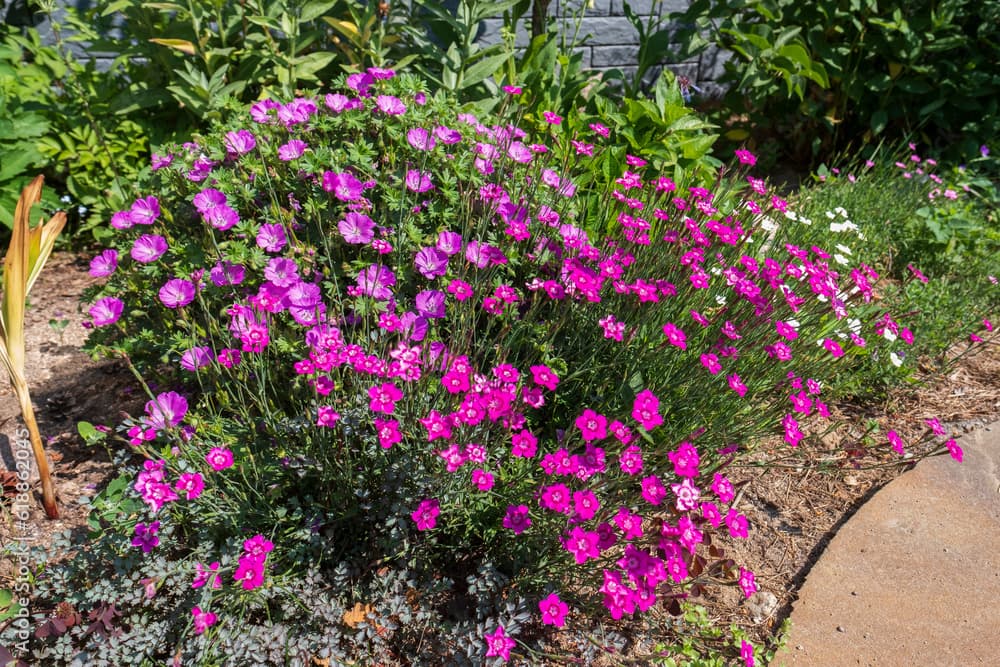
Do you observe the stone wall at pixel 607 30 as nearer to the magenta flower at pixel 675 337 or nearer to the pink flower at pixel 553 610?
the magenta flower at pixel 675 337

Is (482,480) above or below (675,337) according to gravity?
below

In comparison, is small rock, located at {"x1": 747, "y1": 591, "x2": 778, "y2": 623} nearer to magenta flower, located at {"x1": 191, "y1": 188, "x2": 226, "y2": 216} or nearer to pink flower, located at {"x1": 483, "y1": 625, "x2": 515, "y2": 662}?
pink flower, located at {"x1": 483, "y1": 625, "x2": 515, "y2": 662}

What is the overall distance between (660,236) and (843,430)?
1.11 metres

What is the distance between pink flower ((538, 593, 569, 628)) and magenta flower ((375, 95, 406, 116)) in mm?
1573

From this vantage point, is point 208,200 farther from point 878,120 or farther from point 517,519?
point 878,120

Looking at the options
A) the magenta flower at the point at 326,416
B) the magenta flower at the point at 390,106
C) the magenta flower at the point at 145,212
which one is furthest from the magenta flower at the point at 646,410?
the magenta flower at the point at 145,212

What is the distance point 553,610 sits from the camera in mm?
1595

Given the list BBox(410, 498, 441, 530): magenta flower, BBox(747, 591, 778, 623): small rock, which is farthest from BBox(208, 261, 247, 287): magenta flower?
BBox(747, 591, 778, 623): small rock

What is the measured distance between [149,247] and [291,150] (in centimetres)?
52

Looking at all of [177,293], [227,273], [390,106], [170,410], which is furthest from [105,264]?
[390,106]

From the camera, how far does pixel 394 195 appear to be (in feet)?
7.10

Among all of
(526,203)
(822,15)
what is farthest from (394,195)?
(822,15)

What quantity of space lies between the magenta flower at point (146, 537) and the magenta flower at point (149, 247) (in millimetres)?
823

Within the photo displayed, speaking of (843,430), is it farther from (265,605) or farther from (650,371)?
(265,605)
